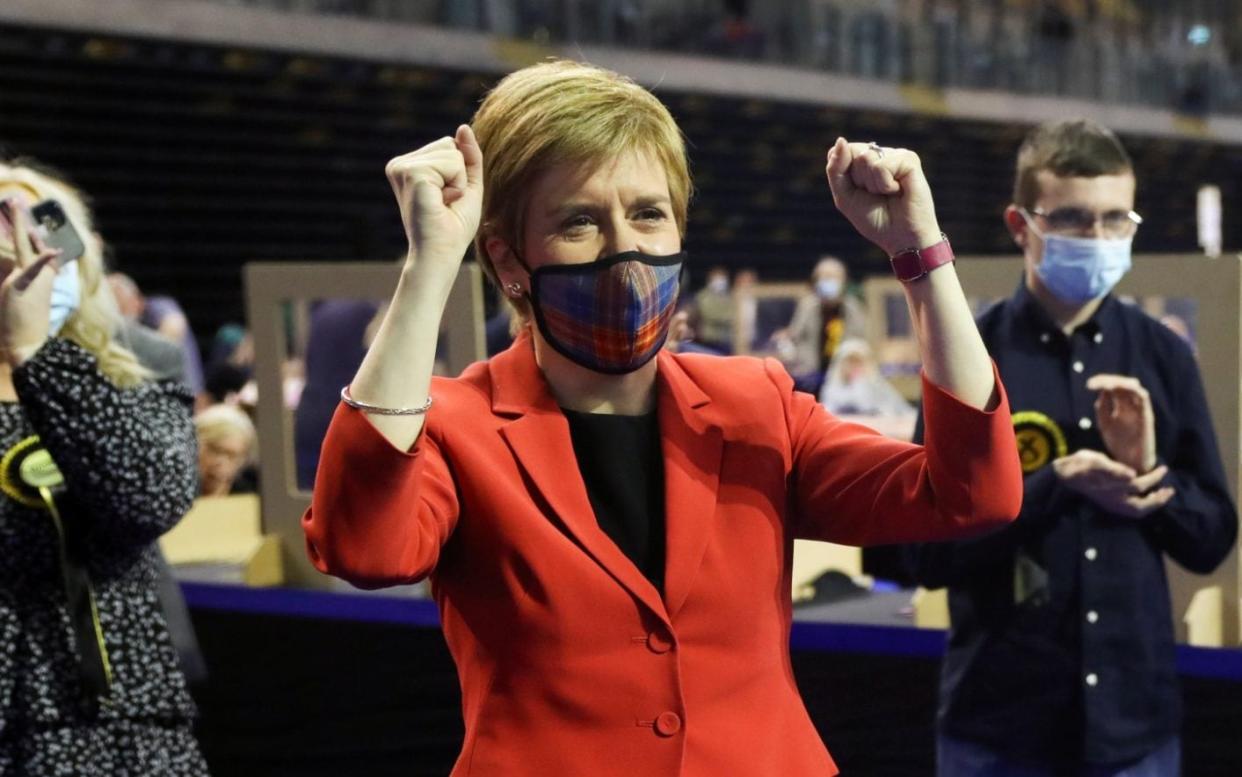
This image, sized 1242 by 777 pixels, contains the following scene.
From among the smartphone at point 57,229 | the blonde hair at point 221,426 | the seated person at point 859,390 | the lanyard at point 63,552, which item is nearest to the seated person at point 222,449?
the blonde hair at point 221,426

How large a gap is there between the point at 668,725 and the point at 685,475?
21cm

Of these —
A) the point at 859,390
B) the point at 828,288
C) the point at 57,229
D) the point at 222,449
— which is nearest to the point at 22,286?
the point at 57,229

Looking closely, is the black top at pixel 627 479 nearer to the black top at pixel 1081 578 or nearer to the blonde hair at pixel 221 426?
the black top at pixel 1081 578

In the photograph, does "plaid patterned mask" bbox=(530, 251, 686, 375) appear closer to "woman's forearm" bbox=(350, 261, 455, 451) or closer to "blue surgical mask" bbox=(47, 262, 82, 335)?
"woman's forearm" bbox=(350, 261, 455, 451)

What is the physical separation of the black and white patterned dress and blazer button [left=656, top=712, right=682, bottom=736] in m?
1.06

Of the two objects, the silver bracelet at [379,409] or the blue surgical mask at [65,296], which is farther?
the blue surgical mask at [65,296]

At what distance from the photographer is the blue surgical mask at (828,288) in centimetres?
858

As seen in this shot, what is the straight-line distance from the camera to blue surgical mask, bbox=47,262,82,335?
95.1 inches

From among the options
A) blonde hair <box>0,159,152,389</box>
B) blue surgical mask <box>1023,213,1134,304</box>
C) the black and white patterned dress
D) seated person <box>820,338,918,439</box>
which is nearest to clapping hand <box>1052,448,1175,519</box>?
blue surgical mask <box>1023,213,1134,304</box>

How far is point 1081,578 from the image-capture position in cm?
240

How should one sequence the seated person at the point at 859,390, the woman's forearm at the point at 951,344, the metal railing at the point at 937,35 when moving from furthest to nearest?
the metal railing at the point at 937,35, the seated person at the point at 859,390, the woman's forearm at the point at 951,344

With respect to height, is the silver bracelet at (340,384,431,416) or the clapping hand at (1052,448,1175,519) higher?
the silver bracelet at (340,384,431,416)

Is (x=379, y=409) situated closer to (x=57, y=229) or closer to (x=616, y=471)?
(x=616, y=471)

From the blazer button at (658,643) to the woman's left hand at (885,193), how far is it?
38 cm
